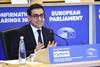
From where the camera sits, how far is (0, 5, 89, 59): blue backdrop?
3936 millimetres

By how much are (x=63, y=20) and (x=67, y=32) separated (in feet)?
0.56

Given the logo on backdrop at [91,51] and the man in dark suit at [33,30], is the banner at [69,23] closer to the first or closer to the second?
the man in dark suit at [33,30]

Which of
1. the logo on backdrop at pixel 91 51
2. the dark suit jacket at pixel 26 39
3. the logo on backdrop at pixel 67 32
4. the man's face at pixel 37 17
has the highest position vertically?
the man's face at pixel 37 17

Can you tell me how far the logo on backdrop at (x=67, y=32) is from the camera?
13.4 ft

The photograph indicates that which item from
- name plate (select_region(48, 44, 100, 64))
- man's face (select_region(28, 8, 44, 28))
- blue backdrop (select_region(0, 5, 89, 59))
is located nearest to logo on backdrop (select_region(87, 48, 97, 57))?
name plate (select_region(48, 44, 100, 64))

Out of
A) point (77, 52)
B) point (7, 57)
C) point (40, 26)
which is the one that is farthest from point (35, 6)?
point (77, 52)

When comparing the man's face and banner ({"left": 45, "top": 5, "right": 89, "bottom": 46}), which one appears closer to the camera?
the man's face

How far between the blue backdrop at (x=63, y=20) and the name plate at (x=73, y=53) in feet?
6.01

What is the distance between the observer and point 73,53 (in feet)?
6.95

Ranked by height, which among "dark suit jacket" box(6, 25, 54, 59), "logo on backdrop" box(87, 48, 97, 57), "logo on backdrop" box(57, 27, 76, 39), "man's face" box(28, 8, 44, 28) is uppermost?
"man's face" box(28, 8, 44, 28)

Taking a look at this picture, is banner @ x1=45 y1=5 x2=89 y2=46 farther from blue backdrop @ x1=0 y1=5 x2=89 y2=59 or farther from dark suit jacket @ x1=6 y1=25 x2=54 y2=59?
dark suit jacket @ x1=6 y1=25 x2=54 y2=59

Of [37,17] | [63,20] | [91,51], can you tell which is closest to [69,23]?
[63,20]

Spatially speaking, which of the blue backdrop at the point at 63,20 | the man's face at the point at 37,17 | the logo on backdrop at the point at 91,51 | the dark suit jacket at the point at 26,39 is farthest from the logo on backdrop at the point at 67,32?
the logo on backdrop at the point at 91,51

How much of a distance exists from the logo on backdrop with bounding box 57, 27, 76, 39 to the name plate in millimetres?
1894
